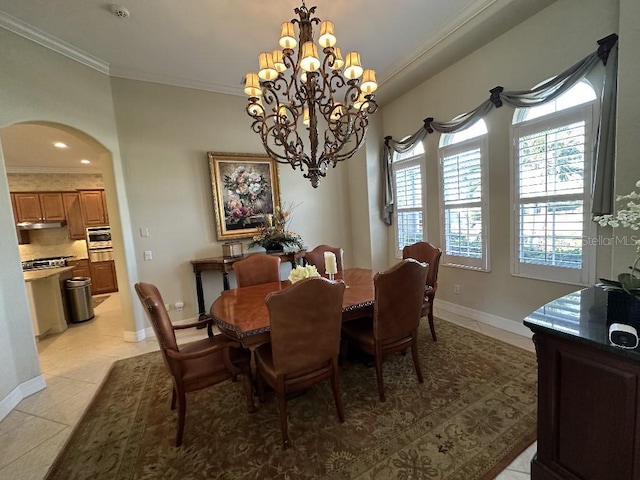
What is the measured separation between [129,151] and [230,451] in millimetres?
3537

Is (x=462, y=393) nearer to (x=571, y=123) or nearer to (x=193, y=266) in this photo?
(x=571, y=123)

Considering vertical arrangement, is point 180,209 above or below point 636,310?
above

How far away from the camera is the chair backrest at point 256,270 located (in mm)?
2926

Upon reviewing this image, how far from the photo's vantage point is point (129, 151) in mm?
3453

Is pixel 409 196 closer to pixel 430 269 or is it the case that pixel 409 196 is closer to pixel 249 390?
pixel 430 269

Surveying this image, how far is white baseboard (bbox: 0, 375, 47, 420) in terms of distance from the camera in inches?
87.0

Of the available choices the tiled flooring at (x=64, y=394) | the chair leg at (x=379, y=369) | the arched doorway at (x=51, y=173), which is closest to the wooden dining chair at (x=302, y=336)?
the chair leg at (x=379, y=369)

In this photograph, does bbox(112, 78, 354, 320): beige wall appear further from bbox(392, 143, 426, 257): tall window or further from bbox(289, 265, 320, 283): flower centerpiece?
bbox(392, 143, 426, 257): tall window

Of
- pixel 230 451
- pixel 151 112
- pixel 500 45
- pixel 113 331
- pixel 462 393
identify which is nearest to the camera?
pixel 230 451

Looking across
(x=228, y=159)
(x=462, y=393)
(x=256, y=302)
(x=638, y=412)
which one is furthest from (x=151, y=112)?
(x=638, y=412)

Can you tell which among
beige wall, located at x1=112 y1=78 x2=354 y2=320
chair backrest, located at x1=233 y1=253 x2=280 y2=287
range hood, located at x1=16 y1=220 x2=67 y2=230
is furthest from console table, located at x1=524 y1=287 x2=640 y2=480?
range hood, located at x1=16 y1=220 x2=67 y2=230

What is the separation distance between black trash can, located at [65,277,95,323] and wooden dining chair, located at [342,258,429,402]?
15.1 ft

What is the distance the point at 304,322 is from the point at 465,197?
2.84m

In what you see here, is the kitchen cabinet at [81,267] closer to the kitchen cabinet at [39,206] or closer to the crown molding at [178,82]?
the kitchen cabinet at [39,206]
